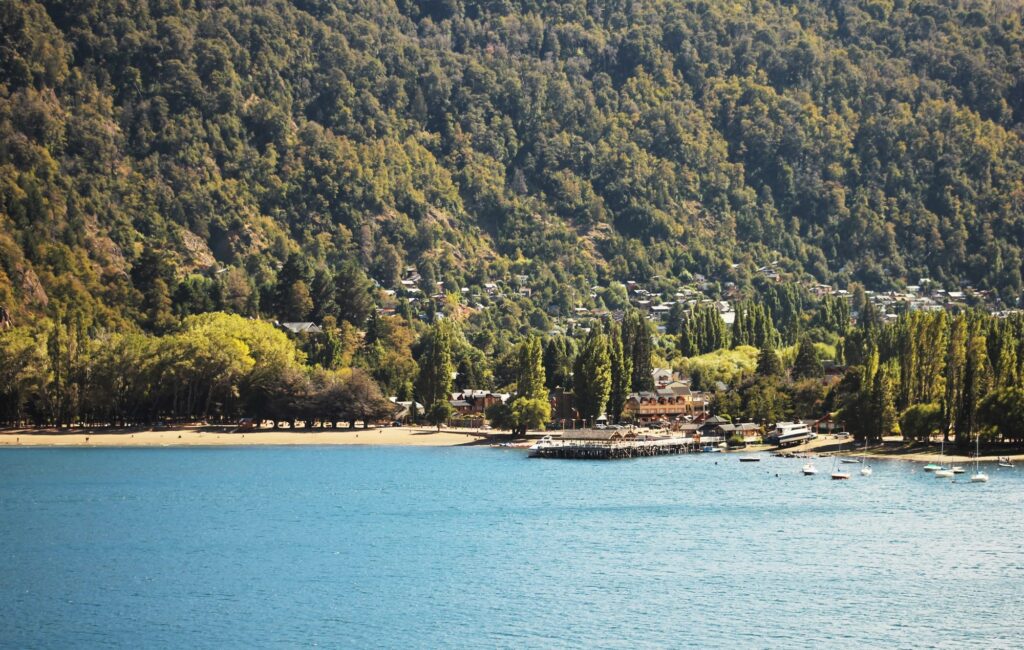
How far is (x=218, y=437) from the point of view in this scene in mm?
185125

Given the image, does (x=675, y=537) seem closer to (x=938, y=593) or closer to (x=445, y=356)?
(x=938, y=593)

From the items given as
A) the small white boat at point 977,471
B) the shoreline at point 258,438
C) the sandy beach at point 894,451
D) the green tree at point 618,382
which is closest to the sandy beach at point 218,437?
the shoreline at point 258,438

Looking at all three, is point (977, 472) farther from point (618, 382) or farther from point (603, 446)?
point (618, 382)

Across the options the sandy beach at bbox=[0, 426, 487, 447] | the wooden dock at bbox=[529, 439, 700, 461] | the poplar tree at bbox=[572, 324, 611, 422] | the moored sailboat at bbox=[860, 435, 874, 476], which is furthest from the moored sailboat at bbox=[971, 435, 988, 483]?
the sandy beach at bbox=[0, 426, 487, 447]

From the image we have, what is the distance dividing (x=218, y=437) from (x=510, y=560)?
318 ft

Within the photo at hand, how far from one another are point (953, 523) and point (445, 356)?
98950mm

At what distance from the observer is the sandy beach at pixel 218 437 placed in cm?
17962

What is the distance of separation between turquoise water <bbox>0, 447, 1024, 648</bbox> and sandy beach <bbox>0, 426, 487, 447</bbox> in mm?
33217

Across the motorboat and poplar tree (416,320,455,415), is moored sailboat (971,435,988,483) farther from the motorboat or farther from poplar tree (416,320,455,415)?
poplar tree (416,320,455,415)

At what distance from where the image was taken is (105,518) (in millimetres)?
115000

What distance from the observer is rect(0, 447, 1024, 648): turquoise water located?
7588 centimetres

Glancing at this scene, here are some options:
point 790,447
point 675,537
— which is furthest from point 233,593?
point 790,447

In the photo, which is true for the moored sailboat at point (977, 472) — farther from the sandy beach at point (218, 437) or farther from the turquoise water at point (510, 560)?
the sandy beach at point (218, 437)

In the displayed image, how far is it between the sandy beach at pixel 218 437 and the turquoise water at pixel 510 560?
33.2 metres
